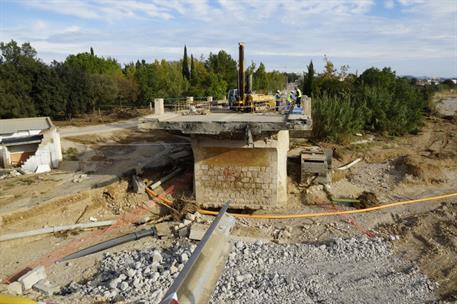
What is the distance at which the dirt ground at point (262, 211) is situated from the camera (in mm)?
12688

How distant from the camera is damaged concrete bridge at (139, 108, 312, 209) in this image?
50.5 feet

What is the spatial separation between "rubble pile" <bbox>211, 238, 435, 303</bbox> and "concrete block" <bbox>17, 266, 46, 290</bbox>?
5563 mm

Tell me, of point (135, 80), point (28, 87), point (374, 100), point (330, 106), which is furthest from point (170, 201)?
point (135, 80)

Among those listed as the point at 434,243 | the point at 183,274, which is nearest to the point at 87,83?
the point at 434,243

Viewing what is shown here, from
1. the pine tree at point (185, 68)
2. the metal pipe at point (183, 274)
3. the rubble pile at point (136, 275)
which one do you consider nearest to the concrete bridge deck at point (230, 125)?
the rubble pile at point (136, 275)

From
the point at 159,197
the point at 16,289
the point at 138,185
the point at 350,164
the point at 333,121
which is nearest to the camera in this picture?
the point at 16,289

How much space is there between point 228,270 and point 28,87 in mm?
31374

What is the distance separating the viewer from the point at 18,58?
117 ft

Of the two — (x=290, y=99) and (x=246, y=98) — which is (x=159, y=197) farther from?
(x=290, y=99)

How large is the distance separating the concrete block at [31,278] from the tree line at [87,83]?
2570cm

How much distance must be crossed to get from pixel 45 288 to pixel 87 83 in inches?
1259

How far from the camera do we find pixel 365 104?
30922mm

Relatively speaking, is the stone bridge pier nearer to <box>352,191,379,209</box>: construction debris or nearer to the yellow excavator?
the yellow excavator

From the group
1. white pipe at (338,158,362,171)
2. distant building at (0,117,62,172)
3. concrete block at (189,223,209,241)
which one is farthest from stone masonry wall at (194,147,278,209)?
distant building at (0,117,62,172)
